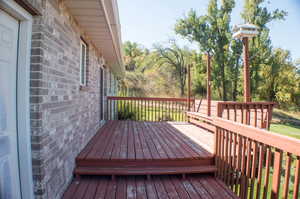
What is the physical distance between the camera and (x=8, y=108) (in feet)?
4.67

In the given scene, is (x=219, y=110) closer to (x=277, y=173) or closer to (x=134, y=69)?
(x=277, y=173)

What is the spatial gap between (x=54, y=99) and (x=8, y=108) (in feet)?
1.57

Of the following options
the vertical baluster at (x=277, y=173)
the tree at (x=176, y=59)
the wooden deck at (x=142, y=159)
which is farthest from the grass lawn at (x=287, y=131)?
Answer: the tree at (x=176, y=59)

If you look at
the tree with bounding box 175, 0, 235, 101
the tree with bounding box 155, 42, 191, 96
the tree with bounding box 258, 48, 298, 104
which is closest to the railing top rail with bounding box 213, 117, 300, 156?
the tree with bounding box 175, 0, 235, 101

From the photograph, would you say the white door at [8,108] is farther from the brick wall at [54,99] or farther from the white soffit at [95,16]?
the white soffit at [95,16]

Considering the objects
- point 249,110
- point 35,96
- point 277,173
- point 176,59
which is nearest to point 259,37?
point 176,59

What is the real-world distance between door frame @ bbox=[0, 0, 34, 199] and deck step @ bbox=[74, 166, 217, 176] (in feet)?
3.04

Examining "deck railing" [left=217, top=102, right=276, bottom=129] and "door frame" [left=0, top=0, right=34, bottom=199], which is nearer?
"door frame" [left=0, top=0, right=34, bottom=199]

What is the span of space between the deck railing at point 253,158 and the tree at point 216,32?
14568 mm

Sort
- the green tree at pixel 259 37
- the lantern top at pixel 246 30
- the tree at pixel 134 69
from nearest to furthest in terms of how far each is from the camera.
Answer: the lantern top at pixel 246 30
the green tree at pixel 259 37
the tree at pixel 134 69

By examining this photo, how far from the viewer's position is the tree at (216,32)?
1612 cm

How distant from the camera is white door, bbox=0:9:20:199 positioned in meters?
1.35

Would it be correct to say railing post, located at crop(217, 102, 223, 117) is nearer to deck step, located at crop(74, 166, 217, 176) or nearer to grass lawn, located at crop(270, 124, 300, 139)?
deck step, located at crop(74, 166, 217, 176)

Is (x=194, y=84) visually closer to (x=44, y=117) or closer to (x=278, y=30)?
(x=278, y=30)
